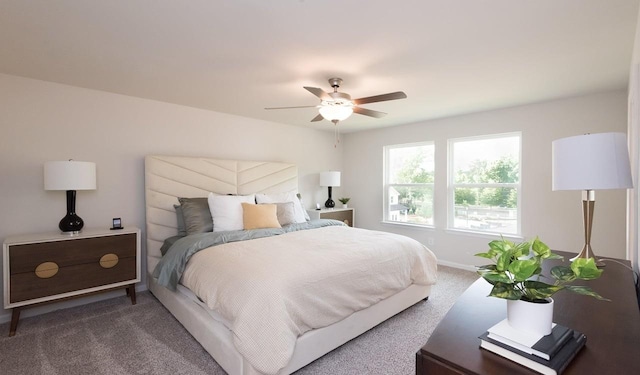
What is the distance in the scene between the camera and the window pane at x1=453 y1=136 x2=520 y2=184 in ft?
12.7

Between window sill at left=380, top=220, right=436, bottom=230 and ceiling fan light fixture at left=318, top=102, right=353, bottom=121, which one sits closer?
ceiling fan light fixture at left=318, top=102, right=353, bottom=121

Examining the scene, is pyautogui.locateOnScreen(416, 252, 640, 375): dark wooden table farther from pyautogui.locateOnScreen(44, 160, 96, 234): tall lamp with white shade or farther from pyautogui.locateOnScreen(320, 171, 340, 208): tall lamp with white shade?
pyautogui.locateOnScreen(320, 171, 340, 208): tall lamp with white shade

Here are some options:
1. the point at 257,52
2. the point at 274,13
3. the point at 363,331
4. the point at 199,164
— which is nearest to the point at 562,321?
the point at 363,331

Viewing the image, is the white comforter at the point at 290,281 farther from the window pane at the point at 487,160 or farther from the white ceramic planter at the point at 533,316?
the window pane at the point at 487,160

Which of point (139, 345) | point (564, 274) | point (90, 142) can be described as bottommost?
point (139, 345)

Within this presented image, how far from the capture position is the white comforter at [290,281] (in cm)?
167

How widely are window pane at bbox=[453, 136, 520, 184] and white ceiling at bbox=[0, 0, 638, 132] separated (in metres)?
0.84

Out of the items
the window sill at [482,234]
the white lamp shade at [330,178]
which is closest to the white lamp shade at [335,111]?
the white lamp shade at [330,178]

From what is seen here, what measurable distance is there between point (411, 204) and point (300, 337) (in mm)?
3580

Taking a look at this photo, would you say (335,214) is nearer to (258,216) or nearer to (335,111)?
(258,216)

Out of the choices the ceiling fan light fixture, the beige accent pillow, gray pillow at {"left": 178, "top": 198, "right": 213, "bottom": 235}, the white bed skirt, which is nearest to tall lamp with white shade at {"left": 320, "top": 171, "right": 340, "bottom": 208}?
the beige accent pillow

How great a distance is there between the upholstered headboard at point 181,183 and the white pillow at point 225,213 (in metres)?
0.51

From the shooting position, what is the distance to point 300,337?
1886mm

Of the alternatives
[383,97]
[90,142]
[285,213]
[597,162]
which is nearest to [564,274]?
[597,162]
